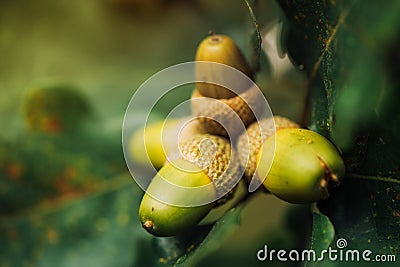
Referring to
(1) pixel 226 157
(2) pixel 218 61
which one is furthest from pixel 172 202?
(2) pixel 218 61

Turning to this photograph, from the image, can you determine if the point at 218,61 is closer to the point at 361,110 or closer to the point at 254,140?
the point at 254,140

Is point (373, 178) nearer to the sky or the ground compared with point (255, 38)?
nearer to the ground

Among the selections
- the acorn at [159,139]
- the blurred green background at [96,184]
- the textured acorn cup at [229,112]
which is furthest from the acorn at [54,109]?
the textured acorn cup at [229,112]

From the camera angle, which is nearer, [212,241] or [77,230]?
[212,241]

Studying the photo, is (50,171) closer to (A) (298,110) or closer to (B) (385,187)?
(A) (298,110)

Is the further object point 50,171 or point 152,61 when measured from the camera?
point 152,61

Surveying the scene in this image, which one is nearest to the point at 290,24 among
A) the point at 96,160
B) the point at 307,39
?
the point at 307,39

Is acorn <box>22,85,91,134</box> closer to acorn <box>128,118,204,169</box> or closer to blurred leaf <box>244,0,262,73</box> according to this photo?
acorn <box>128,118,204,169</box>
